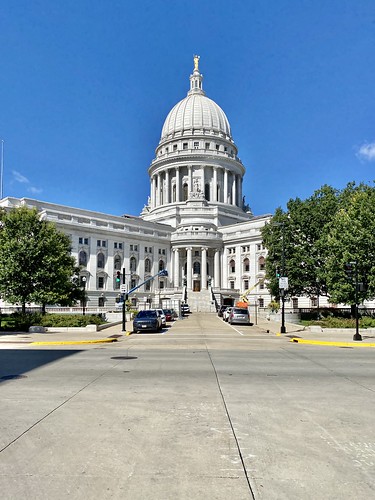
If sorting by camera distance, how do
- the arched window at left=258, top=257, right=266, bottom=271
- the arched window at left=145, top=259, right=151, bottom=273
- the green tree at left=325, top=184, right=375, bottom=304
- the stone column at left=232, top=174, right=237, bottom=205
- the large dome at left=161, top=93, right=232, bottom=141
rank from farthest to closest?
the large dome at left=161, top=93, right=232, bottom=141, the stone column at left=232, top=174, right=237, bottom=205, the arched window at left=145, top=259, right=151, bottom=273, the arched window at left=258, top=257, right=266, bottom=271, the green tree at left=325, top=184, right=375, bottom=304

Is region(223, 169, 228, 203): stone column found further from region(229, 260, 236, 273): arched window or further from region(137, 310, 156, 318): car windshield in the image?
region(137, 310, 156, 318): car windshield

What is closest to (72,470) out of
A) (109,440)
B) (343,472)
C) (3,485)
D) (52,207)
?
(3,485)

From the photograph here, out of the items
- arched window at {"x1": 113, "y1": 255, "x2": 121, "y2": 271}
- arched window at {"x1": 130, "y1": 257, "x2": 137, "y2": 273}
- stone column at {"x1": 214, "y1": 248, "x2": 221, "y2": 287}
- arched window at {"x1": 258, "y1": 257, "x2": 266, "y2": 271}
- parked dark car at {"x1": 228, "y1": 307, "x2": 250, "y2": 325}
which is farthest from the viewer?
stone column at {"x1": 214, "y1": 248, "x2": 221, "y2": 287}

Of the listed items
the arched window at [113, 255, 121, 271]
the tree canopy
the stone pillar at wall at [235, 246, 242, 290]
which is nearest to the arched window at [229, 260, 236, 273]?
the stone pillar at wall at [235, 246, 242, 290]

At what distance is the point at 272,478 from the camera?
4.99 meters

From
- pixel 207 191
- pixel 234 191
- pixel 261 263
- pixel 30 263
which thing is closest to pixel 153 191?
pixel 207 191

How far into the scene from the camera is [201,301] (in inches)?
3310

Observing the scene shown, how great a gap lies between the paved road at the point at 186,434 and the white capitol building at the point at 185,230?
58.7 metres

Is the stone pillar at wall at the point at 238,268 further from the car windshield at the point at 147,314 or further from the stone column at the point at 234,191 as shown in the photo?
the car windshield at the point at 147,314

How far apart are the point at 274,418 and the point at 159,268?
303 ft

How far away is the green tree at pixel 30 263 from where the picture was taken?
129 ft

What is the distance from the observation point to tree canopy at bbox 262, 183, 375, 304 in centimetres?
3859

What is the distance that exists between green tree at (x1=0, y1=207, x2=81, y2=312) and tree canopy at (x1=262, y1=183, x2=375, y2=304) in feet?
67.3

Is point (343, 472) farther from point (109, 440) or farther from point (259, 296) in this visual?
point (259, 296)
